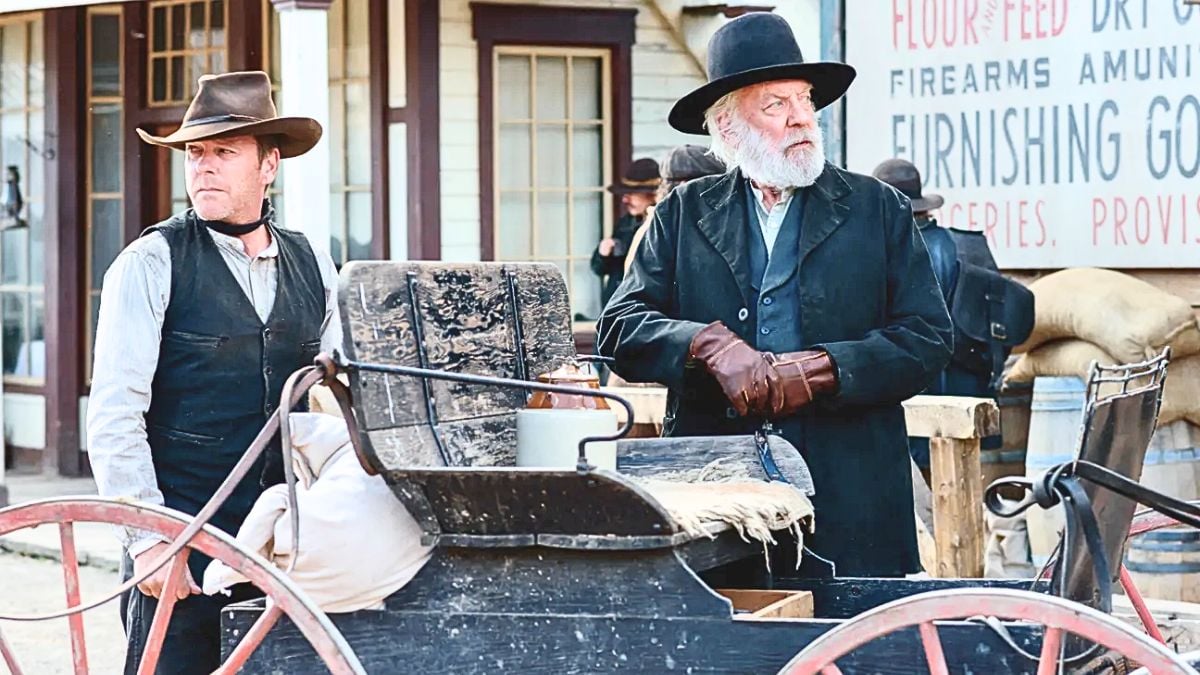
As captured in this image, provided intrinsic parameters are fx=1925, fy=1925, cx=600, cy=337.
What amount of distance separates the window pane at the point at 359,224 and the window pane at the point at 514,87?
883mm

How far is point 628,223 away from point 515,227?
3.07 feet

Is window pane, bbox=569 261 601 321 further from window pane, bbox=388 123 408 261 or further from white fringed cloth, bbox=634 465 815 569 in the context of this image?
white fringed cloth, bbox=634 465 815 569

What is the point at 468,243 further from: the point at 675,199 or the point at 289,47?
the point at 675,199

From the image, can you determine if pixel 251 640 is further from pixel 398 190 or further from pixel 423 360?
pixel 398 190

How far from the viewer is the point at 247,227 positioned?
398 cm

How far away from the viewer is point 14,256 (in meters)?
12.0

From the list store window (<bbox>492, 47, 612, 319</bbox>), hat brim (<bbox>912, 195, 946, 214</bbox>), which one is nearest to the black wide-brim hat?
hat brim (<bbox>912, 195, 946, 214</bbox>)

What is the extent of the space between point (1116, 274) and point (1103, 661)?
13.7 ft

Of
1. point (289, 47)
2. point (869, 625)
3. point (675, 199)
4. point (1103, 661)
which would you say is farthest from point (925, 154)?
point (869, 625)

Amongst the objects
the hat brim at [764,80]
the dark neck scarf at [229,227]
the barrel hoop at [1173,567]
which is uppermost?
the hat brim at [764,80]

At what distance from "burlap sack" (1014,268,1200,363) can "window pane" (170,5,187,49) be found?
5.84m

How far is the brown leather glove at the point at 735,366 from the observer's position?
3.71 metres

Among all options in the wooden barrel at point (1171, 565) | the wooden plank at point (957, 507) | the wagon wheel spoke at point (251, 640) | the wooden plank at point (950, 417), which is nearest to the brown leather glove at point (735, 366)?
the wagon wheel spoke at point (251, 640)

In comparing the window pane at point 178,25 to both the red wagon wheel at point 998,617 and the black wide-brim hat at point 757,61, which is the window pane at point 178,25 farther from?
the red wagon wheel at point 998,617
